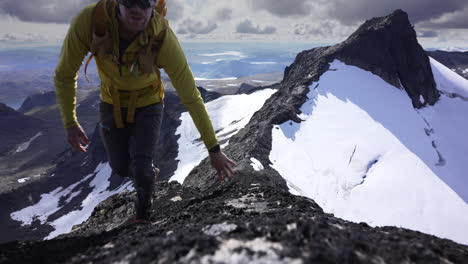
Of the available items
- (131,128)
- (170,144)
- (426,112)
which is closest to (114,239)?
(131,128)

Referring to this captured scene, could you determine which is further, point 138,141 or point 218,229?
point 138,141

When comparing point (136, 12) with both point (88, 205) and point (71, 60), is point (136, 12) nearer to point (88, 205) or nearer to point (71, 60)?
point (71, 60)

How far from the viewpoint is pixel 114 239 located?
4531 mm

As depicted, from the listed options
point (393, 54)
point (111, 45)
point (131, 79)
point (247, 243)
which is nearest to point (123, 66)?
point (131, 79)

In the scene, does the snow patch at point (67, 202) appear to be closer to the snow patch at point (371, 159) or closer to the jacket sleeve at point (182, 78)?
the snow patch at point (371, 159)

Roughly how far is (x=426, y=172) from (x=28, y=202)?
120 m

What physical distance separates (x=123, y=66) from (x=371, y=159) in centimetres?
3677

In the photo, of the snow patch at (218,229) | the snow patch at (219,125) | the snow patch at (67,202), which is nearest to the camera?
the snow patch at (218,229)

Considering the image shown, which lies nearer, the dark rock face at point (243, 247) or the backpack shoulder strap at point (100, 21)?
the dark rock face at point (243, 247)

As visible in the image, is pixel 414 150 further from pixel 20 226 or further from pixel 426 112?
pixel 20 226

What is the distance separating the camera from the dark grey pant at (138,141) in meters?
5.55

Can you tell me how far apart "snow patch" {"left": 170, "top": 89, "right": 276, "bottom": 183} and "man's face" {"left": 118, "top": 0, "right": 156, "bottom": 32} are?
44854 mm

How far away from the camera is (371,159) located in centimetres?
3697

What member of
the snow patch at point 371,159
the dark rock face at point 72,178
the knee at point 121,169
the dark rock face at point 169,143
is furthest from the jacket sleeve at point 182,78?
the dark rock face at point 72,178
